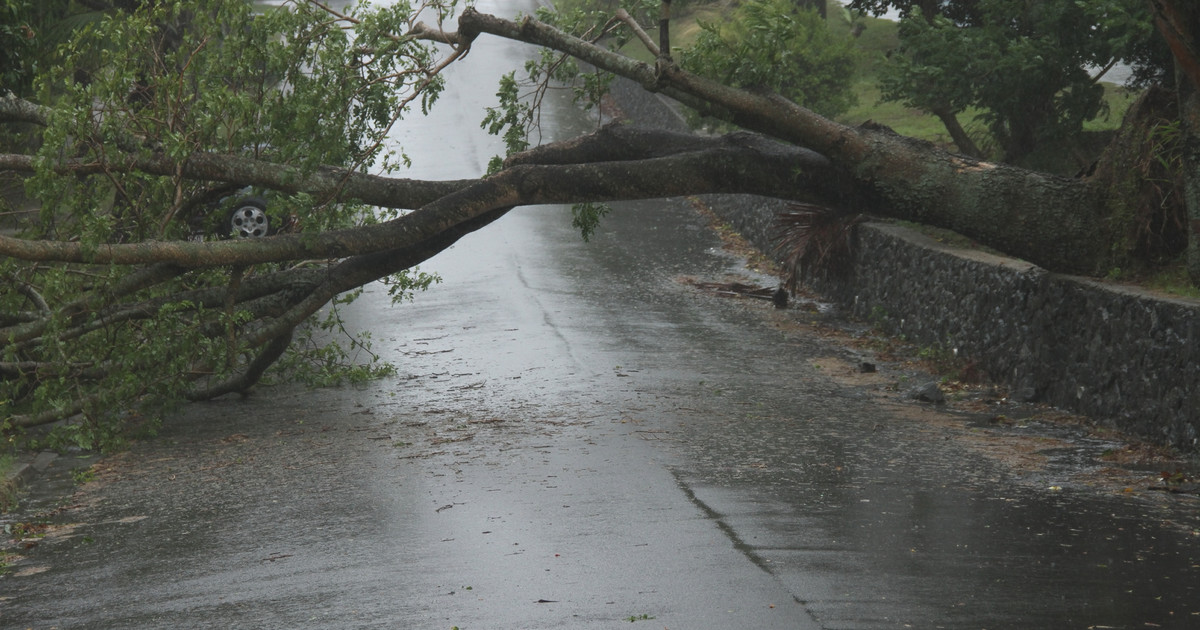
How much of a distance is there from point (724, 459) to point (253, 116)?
5105mm

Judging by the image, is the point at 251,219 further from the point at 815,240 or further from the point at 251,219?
the point at 815,240

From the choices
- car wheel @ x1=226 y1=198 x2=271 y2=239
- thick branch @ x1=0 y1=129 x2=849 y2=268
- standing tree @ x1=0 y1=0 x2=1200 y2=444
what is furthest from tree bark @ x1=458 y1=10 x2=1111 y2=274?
car wheel @ x1=226 y1=198 x2=271 y2=239

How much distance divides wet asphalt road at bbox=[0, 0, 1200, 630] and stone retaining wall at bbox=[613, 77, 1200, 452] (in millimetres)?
607

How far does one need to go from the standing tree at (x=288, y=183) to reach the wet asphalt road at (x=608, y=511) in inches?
42.9

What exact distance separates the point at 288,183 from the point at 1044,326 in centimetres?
667

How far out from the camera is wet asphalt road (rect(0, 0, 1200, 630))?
236 inches

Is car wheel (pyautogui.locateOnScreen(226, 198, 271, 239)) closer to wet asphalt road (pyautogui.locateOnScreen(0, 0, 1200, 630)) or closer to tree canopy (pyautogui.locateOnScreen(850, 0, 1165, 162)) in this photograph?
wet asphalt road (pyautogui.locateOnScreen(0, 0, 1200, 630))

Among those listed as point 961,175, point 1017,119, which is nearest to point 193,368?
point 961,175

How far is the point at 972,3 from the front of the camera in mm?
16562

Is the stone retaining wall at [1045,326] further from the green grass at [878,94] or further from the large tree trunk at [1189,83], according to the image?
the green grass at [878,94]

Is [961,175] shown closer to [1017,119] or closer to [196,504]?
[1017,119]

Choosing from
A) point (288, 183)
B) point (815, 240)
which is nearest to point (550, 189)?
point (288, 183)

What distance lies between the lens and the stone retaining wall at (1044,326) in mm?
8984

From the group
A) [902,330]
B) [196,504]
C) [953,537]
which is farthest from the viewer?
[902,330]
